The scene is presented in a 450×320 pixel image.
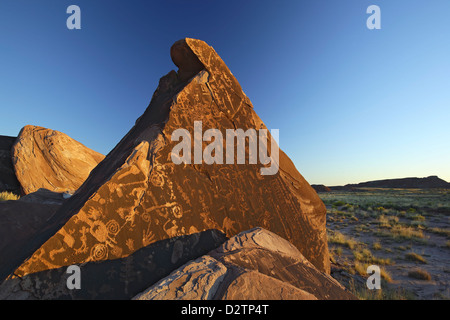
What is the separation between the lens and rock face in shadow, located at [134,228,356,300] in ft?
4.66

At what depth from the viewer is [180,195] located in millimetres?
2324

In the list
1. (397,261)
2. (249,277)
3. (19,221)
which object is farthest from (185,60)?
(397,261)

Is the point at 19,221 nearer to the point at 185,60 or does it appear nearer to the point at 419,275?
the point at 185,60

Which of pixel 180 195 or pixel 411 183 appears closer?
pixel 180 195

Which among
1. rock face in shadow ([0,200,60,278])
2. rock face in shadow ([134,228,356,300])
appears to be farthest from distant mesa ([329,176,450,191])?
rock face in shadow ([0,200,60,278])

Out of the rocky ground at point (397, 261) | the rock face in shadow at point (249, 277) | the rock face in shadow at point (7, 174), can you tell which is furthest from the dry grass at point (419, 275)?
the rock face in shadow at point (7, 174)

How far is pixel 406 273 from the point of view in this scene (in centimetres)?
538

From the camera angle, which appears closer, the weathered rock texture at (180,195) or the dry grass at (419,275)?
the weathered rock texture at (180,195)

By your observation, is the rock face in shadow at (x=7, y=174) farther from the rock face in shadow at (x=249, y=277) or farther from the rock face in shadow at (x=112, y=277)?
the rock face in shadow at (x=249, y=277)

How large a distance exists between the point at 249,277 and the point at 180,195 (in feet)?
3.99

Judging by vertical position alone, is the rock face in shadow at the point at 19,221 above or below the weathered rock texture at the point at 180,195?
below

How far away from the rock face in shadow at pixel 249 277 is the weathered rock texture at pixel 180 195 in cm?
51

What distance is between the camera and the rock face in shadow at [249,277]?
1420mm

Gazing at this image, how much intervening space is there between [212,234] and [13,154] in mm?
15437
